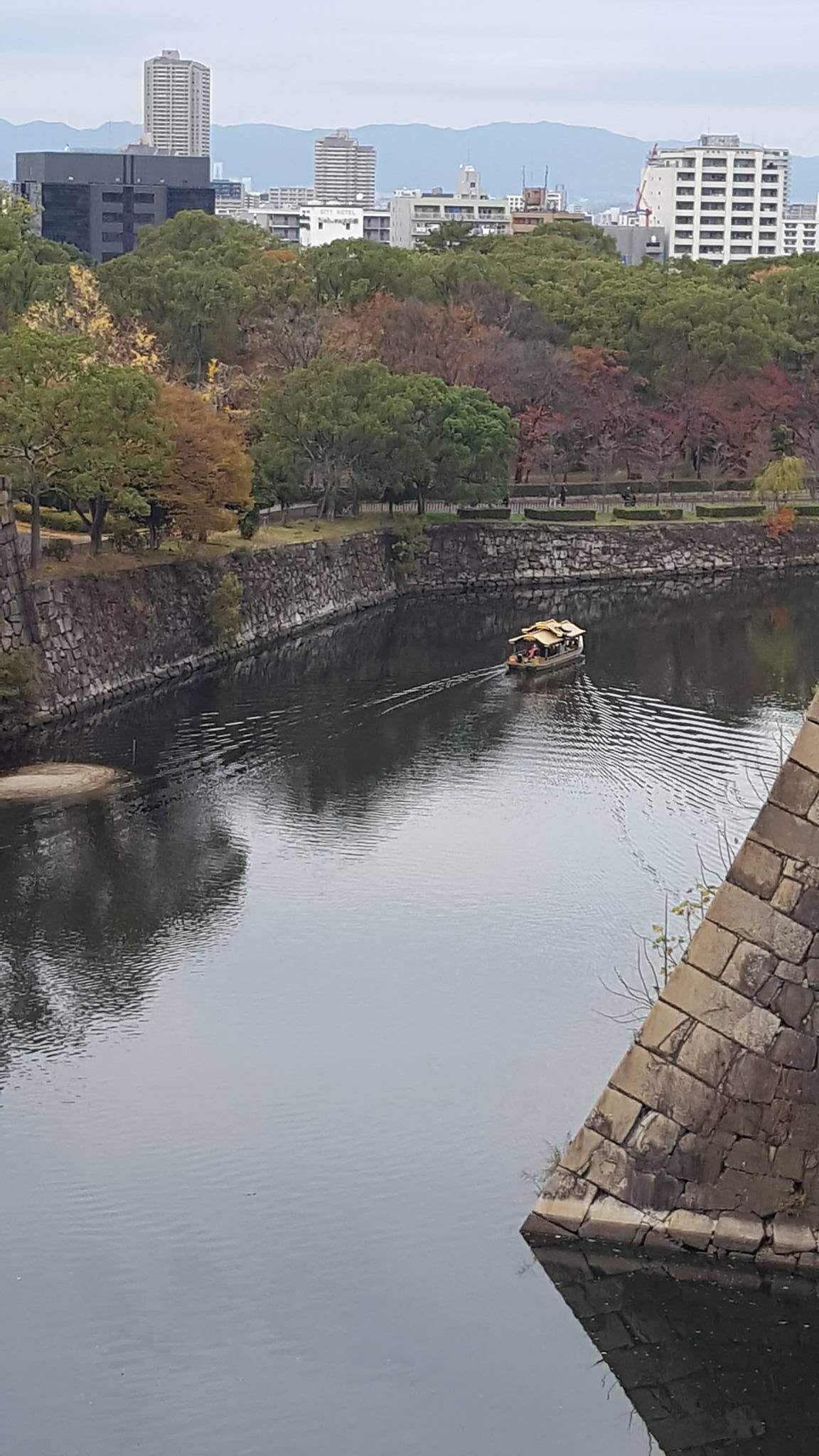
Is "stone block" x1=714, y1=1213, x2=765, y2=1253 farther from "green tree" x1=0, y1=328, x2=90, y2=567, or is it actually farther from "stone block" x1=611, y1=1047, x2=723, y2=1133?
"green tree" x1=0, y1=328, x2=90, y2=567

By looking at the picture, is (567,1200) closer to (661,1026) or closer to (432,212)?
(661,1026)

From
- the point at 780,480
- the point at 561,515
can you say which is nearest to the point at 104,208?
the point at 780,480

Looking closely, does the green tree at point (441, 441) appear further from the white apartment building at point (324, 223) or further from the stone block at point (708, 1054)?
the white apartment building at point (324, 223)

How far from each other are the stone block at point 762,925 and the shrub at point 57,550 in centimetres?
3161

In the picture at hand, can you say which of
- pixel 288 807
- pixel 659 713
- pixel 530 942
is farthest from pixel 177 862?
pixel 659 713

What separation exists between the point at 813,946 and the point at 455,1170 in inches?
251

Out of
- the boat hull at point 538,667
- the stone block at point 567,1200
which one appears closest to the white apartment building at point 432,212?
the boat hull at point 538,667

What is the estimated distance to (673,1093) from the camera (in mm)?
16188

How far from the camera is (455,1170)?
68.2 ft

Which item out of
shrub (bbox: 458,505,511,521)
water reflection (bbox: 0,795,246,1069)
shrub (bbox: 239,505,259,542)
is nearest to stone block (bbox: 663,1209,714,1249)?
water reflection (bbox: 0,795,246,1069)

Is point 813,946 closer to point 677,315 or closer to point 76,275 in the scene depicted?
point 76,275

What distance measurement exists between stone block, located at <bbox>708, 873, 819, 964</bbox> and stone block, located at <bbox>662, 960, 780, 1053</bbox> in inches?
18.2

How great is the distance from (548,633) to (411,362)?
72.0ft

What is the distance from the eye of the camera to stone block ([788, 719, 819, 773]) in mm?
15438
